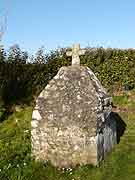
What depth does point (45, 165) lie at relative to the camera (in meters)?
9.89

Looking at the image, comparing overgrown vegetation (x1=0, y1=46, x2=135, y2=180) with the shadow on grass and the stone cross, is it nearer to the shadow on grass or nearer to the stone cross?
the shadow on grass

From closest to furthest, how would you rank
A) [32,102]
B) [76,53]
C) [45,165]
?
[45,165] < [76,53] < [32,102]

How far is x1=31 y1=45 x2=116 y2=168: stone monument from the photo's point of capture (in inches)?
387

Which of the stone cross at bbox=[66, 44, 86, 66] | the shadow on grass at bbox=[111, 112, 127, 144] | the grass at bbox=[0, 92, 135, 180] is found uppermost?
the stone cross at bbox=[66, 44, 86, 66]

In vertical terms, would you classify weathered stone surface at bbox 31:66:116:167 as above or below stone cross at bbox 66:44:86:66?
below

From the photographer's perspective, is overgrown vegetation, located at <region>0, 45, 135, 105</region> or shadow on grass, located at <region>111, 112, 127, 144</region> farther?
overgrown vegetation, located at <region>0, 45, 135, 105</region>

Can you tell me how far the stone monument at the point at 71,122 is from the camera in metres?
9.83

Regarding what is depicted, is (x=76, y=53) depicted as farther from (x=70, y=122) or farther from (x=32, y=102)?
(x=32, y=102)

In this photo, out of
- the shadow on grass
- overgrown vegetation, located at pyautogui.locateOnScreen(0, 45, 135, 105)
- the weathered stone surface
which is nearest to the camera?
the weathered stone surface

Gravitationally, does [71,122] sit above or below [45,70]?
Answer: below

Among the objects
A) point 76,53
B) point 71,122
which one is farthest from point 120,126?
point 71,122

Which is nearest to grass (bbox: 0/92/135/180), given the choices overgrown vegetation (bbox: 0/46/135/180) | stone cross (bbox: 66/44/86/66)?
overgrown vegetation (bbox: 0/46/135/180)

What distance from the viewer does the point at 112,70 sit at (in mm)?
19234

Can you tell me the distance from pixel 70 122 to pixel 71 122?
0.08 ft
